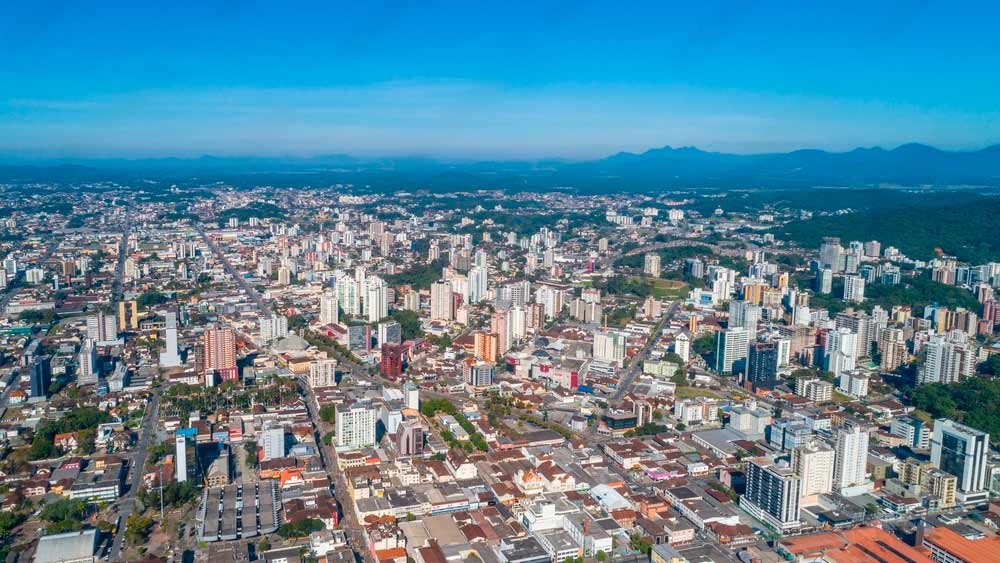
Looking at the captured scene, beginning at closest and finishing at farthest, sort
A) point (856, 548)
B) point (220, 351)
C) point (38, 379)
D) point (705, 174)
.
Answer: point (856, 548)
point (38, 379)
point (220, 351)
point (705, 174)

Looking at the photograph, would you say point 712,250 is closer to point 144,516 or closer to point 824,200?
point 824,200

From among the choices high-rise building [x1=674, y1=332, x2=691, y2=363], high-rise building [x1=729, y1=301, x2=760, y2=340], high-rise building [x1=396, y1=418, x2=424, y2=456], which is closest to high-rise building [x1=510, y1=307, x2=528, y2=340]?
high-rise building [x1=674, y1=332, x2=691, y2=363]

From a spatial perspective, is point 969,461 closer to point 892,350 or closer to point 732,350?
point 732,350

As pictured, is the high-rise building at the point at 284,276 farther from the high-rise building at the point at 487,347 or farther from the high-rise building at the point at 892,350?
the high-rise building at the point at 892,350

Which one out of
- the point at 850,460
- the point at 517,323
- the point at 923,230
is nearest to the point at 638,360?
the point at 517,323

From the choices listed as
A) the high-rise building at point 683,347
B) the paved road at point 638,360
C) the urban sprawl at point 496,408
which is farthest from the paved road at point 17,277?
the high-rise building at point 683,347

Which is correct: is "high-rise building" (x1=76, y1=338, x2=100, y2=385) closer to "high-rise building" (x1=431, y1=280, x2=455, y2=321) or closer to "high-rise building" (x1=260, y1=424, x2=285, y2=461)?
"high-rise building" (x1=260, y1=424, x2=285, y2=461)

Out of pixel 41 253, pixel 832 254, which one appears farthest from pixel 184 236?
pixel 832 254
